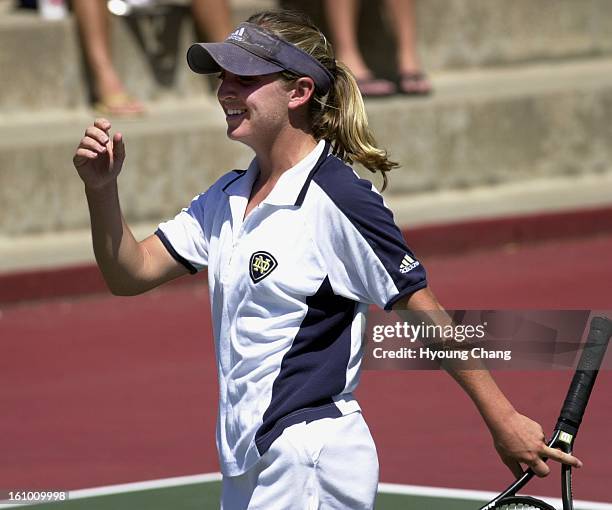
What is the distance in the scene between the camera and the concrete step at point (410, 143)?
10.0 meters

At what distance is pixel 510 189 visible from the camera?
1146cm

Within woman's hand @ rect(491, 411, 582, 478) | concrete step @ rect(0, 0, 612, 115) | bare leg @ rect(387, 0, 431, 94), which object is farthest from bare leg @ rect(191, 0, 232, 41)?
woman's hand @ rect(491, 411, 582, 478)

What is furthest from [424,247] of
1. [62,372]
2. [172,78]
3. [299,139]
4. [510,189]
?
[299,139]

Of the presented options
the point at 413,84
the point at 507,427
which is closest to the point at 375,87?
the point at 413,84

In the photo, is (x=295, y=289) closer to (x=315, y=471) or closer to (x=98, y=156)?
(x=315, y=471)

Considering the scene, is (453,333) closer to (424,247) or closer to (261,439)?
(261,439)

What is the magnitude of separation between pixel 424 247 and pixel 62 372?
3.13 metres

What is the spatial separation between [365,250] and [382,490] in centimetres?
274

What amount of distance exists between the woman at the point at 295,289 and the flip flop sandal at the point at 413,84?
25.4 ft

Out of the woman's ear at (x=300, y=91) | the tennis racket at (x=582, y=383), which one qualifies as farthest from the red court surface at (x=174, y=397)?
the woman's ear at (x=300, y=91)

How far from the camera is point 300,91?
3596 millimetres

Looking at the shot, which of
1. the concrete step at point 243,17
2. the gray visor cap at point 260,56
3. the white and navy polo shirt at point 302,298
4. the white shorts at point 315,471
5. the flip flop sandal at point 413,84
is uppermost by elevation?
the gray visor cap at point 260,56

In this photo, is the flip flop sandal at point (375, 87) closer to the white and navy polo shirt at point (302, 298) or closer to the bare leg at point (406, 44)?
the bare leg at point (406, 44)

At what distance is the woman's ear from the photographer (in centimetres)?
358
